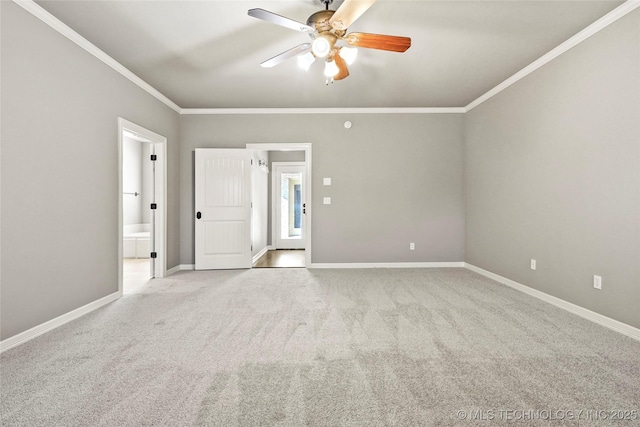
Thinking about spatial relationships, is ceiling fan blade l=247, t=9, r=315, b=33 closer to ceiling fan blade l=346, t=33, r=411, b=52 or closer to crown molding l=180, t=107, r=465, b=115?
ceiling fan blade l=346, t=33, r=411, b=52

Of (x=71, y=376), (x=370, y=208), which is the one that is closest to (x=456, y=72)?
(x=370, y=208)

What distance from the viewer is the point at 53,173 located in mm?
2502

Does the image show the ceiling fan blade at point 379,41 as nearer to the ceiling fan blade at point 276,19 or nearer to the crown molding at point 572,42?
the ceiling fan blade at point 276,19

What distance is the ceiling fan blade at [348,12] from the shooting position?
71.4 inches

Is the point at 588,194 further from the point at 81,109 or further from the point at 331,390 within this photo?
the point at 81,109

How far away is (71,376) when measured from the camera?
178cm

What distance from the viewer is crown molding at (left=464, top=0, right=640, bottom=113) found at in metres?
2.35

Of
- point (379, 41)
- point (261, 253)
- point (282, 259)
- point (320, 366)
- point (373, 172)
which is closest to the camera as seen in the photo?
point (320, 366)

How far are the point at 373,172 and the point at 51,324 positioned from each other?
4375mm

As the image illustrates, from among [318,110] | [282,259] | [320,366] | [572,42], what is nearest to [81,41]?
[318,110]

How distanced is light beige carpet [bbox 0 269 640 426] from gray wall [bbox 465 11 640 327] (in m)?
0.45

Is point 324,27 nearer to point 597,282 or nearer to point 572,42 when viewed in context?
point 572,42

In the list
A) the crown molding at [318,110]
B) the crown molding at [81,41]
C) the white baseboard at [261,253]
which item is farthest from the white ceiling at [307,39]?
the white baseboard at [261,253]

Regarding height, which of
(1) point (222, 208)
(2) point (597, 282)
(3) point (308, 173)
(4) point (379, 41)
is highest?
(4) point (379, 41)
